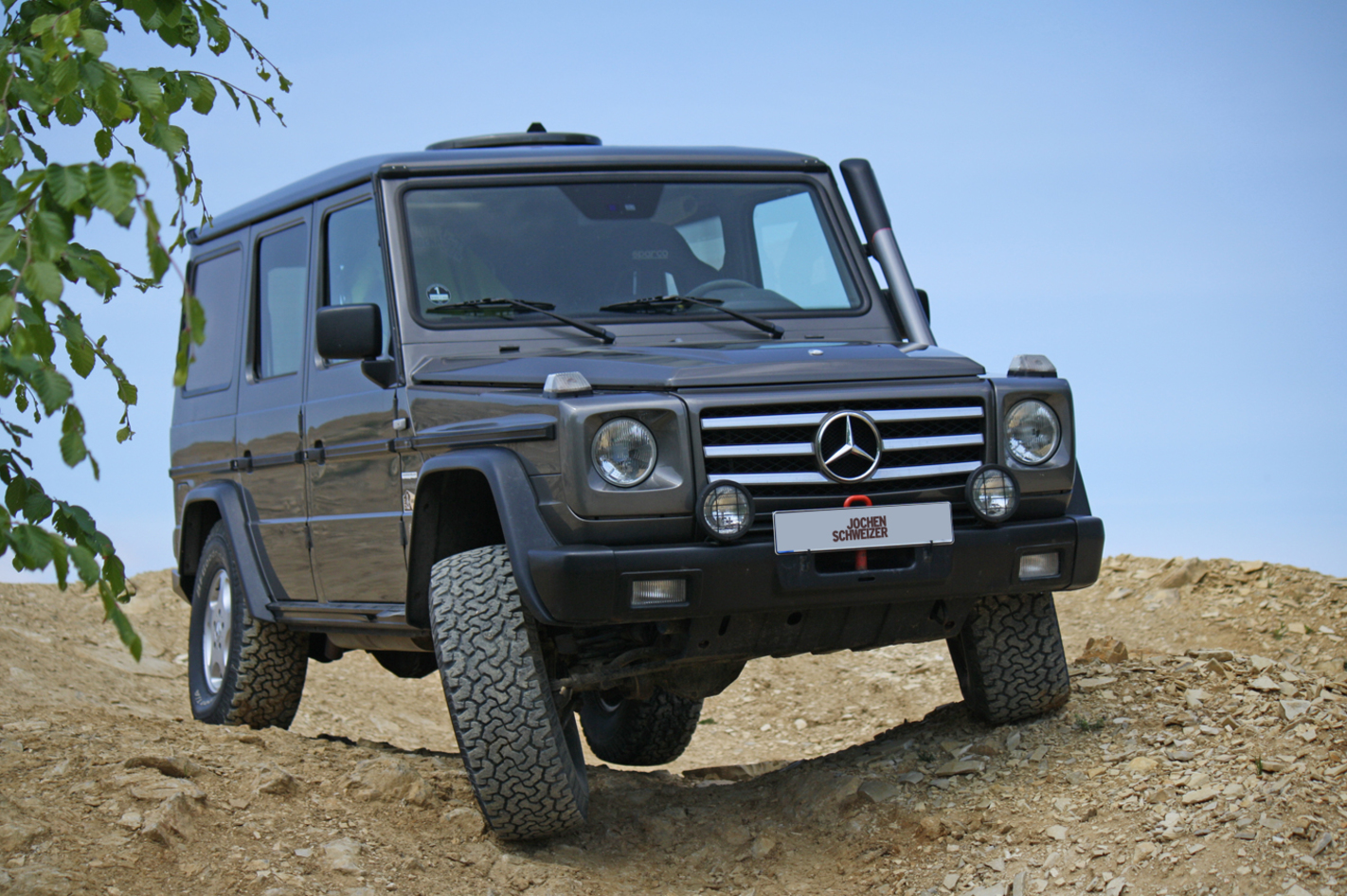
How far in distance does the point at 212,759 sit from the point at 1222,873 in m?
3.66

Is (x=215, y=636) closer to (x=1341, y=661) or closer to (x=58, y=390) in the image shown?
(x=58, y=390)

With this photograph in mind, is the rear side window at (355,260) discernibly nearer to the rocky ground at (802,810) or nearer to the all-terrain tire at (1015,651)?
the rocky ground at (802,810)

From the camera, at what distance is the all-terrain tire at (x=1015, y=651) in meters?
5.36

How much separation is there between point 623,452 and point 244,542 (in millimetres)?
Result: 3155

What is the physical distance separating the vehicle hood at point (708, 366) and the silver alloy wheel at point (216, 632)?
8.90ft

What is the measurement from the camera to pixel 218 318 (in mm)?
7574

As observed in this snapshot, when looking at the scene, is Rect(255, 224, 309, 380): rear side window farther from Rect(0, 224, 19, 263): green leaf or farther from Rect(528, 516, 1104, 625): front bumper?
Rect(0, 224, 19, 263): green leaf

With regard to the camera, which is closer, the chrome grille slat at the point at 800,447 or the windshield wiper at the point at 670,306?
the chrome grille slat at the point at 800,447

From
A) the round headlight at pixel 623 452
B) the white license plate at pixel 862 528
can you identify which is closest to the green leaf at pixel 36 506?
the round headlight at pixel 623 452

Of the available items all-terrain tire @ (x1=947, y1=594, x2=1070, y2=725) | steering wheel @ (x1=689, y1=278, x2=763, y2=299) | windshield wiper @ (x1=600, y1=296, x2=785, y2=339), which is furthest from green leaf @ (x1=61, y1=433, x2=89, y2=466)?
all-terrain tire @ (x1=947, y1=594, x2=1070, y2=725)

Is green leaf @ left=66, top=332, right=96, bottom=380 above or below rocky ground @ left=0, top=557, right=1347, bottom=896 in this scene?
above

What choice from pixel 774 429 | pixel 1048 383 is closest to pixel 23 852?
pixel 774 429

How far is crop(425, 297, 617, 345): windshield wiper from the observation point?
203 inches

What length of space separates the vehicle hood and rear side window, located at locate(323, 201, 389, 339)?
2.07ft
